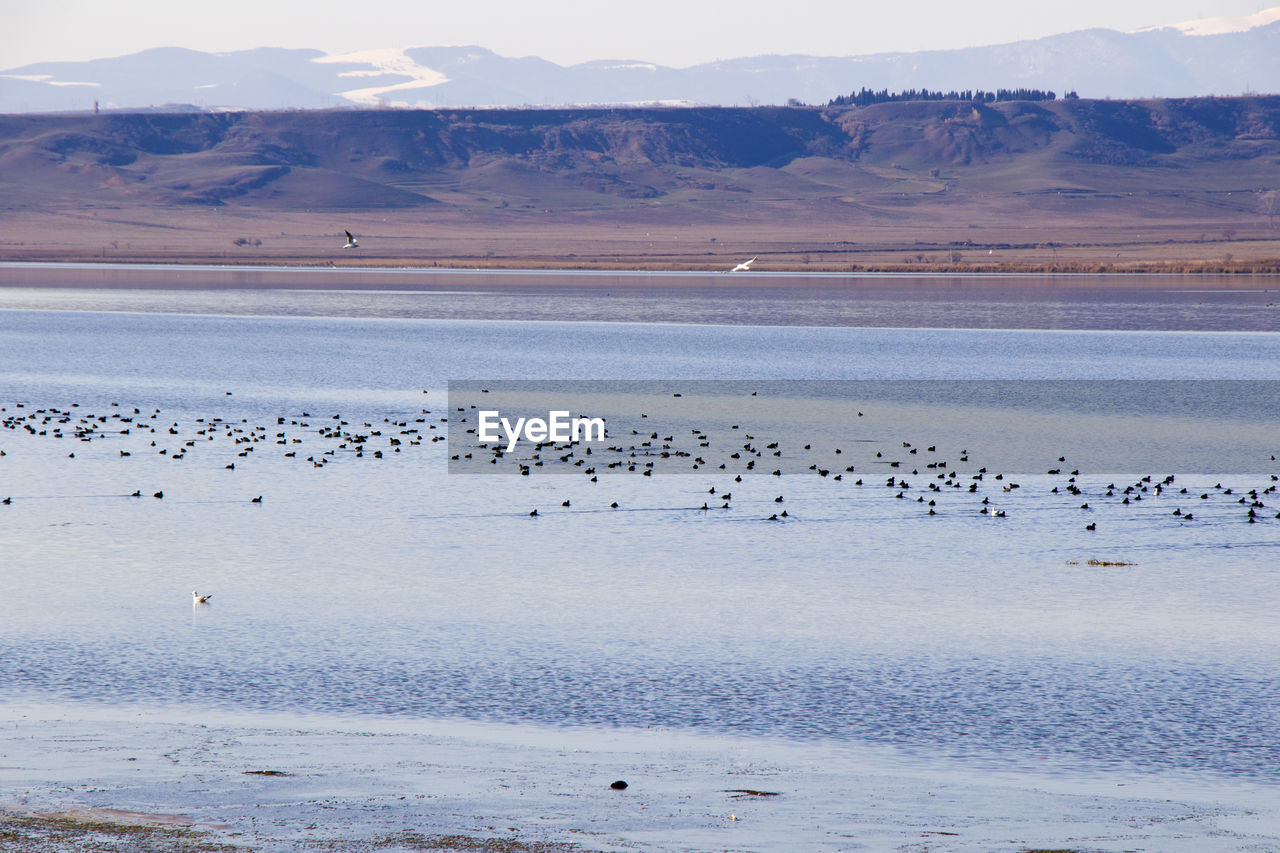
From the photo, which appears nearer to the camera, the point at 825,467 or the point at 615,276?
the point at 825,467

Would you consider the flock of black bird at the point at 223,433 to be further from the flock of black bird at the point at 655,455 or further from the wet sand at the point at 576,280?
the wet sand at the point at 576,280

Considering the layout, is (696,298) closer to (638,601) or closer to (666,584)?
(666,584)

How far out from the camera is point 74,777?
35.1 ft

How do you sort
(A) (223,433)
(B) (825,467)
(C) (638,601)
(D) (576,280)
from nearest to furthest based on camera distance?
(C) (638,601)
(B) (825,467)
(A) (223,433)
(D) (576,280)

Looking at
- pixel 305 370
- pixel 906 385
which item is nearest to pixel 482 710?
pixel 906 385

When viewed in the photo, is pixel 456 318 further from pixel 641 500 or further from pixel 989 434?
pixel 641 500

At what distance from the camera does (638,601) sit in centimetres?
1678

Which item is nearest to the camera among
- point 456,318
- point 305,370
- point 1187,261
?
point 305,370

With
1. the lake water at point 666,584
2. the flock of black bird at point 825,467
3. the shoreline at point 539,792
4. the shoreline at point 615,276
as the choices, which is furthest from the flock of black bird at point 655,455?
the shoreline at point 615,276

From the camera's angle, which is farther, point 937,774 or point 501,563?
point 501,563

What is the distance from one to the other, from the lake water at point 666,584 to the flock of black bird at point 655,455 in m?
0.17

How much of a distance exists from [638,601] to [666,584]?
38.0 inches

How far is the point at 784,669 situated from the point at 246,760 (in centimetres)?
504

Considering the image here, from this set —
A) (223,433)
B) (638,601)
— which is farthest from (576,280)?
(638,601)
